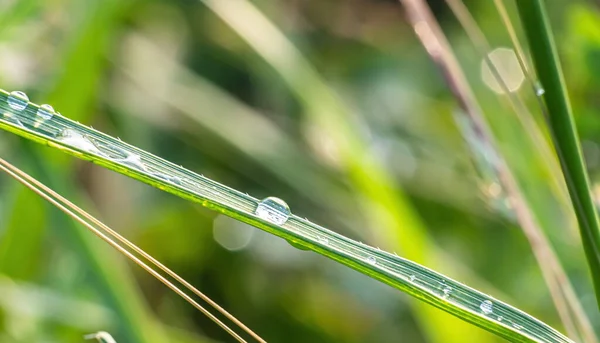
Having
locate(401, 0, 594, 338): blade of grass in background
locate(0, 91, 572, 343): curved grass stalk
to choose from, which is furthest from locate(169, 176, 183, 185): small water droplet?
locate(401, 0, 594, 338): blade of grass in background

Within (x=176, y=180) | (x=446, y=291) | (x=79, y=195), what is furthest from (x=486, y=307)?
(x=79, y=195)

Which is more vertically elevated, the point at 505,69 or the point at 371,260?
the point at 505,69

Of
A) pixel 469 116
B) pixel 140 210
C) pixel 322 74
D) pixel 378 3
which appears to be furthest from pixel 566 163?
pixel 378 3

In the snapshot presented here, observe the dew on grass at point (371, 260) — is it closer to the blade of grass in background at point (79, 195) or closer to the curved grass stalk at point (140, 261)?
the curved grass stalk at point (140, 261)

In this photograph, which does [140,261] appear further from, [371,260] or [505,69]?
[505,69]

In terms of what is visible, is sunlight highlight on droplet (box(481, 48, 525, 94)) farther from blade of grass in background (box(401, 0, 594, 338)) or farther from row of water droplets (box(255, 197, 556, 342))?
row of water droplets (box(255, 197, 556, 342))

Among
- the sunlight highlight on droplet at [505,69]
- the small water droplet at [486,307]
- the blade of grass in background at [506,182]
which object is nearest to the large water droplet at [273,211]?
the small water droplet at [486,307]

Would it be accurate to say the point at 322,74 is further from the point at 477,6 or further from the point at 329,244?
the point at 329,244
